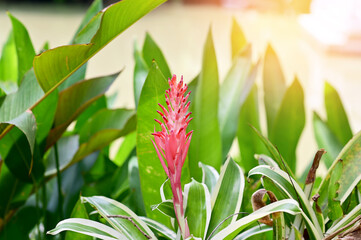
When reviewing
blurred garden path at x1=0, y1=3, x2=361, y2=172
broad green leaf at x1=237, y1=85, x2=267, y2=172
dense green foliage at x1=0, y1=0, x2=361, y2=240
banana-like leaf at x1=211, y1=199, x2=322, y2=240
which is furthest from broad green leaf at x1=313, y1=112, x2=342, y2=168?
blurred garden path at x1=0, y1=3, x2=361, y2=172

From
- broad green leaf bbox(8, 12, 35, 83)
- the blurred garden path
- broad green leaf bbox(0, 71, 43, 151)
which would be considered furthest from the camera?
the blurred garden path

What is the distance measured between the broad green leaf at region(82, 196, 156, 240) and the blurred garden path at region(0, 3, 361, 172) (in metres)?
2.30

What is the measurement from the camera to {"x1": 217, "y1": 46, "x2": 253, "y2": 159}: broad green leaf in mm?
864

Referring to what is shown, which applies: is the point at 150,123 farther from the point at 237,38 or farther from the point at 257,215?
the point at 237,38

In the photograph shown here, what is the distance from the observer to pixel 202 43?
5.52 m

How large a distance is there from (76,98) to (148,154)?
0.25m

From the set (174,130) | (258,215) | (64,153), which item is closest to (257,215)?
(258,215)

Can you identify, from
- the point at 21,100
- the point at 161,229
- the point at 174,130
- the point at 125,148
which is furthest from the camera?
the point at 125,148

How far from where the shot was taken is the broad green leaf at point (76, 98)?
77 cm

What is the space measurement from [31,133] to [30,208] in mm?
329

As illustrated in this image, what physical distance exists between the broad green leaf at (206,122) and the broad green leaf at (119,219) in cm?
23

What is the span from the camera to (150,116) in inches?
22.5

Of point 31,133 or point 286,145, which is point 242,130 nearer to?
point 286,145

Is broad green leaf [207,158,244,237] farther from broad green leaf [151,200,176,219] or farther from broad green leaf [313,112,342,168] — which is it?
broad green leaf [313,112,342,168]
